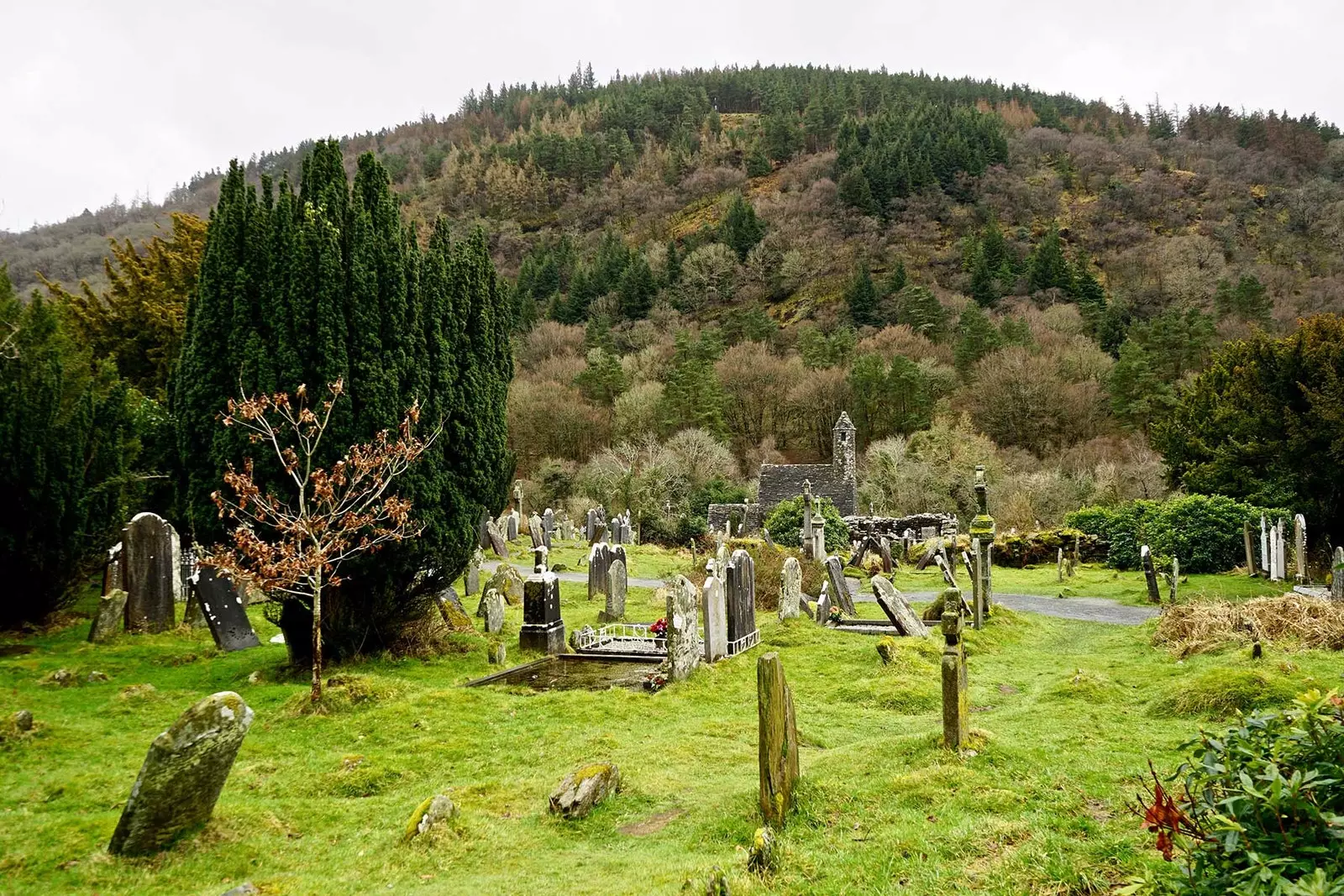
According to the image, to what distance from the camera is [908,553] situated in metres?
28.8

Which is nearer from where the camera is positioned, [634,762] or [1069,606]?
[634,762]

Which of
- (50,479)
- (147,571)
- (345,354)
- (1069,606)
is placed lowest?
(1069,606)

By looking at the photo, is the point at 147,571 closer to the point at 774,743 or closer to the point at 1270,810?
the point at 774,743

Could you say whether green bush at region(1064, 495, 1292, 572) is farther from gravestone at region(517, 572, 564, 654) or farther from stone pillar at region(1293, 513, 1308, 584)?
gravestone at region(517, 572, 564, 654)

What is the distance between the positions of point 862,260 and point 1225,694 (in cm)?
6797

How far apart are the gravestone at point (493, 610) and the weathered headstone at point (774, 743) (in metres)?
9.12

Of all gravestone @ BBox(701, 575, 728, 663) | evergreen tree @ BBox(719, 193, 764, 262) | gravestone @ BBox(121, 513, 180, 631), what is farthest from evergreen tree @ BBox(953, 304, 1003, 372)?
gravestone @ BBox(121, 513, 180, 631)

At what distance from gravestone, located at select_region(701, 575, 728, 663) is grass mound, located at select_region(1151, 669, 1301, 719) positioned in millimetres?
5580

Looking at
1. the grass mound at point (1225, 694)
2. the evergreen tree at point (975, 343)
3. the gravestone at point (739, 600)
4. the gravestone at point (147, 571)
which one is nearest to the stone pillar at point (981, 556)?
the gravestone at point (739, 600)

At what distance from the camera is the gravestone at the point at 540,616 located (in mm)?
12562

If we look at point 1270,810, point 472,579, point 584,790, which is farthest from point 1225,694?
point 472,579

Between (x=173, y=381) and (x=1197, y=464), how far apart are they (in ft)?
83.9

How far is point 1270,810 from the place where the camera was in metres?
2.71

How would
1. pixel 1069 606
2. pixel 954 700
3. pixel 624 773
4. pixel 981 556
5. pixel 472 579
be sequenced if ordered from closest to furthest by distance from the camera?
pixel 954 700 → pixel 624 773 → pixel 981 556 → pixel 1069 606 → pixel 472 579
